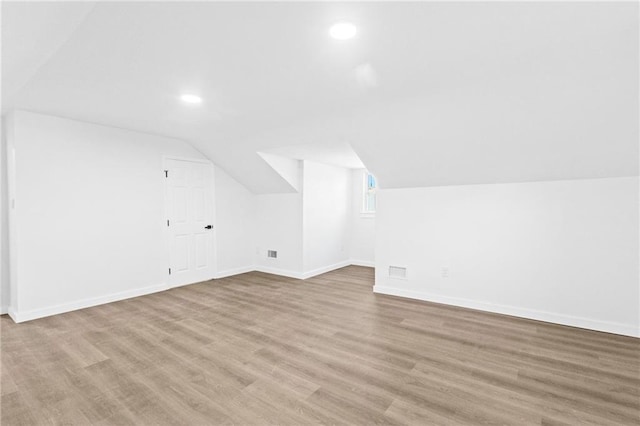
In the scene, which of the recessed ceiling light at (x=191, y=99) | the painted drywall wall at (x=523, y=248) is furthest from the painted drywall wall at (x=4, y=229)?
the painted drywall wall at (x=523, y=248)

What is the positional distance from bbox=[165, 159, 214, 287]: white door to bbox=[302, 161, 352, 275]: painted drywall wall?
175 centimetres

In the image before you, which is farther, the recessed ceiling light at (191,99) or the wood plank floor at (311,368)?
the recessed ceiling light at (191,99)

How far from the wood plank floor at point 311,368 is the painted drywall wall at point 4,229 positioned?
700 millimetres

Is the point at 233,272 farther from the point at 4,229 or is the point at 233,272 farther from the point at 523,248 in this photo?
the point at 523,248

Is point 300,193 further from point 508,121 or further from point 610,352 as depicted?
point 610,352

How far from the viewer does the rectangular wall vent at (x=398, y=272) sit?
4.57 metres

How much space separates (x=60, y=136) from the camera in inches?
153

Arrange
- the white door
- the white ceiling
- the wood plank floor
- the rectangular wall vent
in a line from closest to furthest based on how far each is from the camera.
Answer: the white ceiling → the wood plank floor → the rectangular wall vent → the white door

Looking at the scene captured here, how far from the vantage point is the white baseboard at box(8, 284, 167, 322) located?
3.63m

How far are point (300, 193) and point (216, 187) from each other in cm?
157

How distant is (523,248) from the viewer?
3703 millimetres

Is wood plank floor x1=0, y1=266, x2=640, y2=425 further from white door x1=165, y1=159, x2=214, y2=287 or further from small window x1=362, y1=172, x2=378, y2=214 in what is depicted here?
small window x1=362, y1=172, x2=378, y2=214

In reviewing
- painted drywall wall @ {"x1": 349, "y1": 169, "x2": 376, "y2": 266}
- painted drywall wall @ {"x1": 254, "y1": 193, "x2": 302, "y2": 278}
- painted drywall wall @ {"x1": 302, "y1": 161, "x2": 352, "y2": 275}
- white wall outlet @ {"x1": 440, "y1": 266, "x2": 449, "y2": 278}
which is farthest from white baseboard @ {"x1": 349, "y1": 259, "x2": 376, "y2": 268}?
white wall outlet @ {"x1": 440, "y1": 266, "x2": 449, "y2": 278}

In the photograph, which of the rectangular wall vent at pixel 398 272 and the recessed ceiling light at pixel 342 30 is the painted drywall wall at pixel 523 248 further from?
the recessed ceiling light at pixel 342 30
